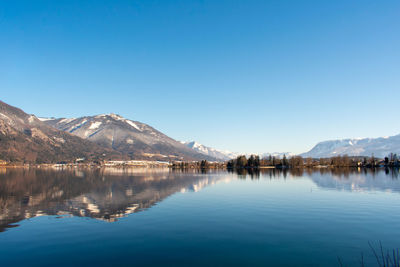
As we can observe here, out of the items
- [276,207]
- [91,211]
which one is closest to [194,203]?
[276,207]

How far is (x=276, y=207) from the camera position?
5138cm

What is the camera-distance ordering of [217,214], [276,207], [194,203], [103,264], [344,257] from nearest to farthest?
[103,264] < [344,257] < [217,214] < [276,207] < [194,203]

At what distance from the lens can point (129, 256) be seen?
24875 mm

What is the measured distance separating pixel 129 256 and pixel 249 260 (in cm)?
1117

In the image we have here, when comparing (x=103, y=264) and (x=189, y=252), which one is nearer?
(x=103, y=264)

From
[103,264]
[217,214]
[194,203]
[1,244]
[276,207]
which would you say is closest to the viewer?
[103,264]

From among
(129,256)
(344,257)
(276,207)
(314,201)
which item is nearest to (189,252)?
(129,256)

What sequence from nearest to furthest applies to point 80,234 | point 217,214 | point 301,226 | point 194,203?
point 80,234 → point 301,226 → point 217,214 → point 194,203

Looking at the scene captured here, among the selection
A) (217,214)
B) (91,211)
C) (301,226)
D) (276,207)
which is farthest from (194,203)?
(301,226)

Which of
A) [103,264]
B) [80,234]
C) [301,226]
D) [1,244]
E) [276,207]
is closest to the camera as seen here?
[103,264]

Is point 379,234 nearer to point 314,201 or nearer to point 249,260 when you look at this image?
point 249,260

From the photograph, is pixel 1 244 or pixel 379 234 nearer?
pixel 1 244

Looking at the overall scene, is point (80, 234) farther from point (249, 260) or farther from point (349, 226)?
point (349, 226)

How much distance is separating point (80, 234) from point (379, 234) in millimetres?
36620
